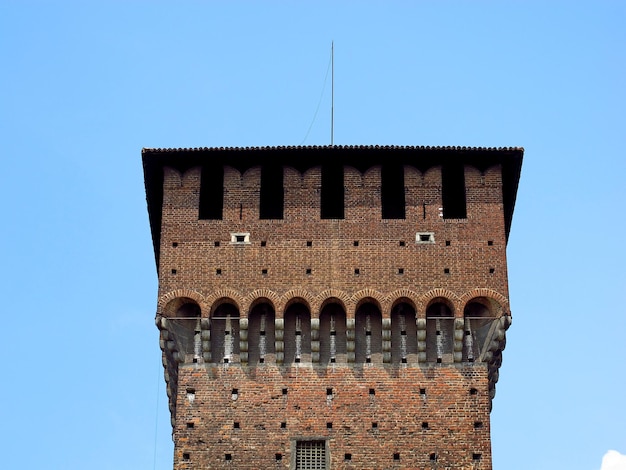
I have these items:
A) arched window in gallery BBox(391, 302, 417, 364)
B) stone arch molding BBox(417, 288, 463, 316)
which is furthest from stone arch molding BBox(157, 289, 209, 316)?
stone arch molding BBox(417, 288, 463, 316)

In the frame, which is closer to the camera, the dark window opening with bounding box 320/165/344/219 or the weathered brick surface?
the weathered brick surface

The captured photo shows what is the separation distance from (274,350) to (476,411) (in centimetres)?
436

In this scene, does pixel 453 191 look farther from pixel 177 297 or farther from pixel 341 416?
pixel 177 297

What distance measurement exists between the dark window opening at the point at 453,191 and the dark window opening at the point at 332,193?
2.27m

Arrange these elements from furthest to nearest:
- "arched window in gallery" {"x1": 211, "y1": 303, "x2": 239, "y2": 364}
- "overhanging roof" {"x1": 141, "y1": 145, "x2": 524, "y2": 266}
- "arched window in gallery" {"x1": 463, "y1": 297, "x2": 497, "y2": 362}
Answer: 1. "overhanging roof" {"x1": 141, "y1": 145, "x2": 524, "y2": 266}
2. "arched window in gallery" {"x1": 211, "y1": 303, "x2": 239, "y2": 364}
3. "arched window in gallery" {"x1": 463, "y1": 297, "x2": 497, "y2": 362}

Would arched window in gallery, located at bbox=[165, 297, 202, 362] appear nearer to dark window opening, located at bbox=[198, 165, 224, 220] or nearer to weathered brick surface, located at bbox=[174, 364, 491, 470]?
weathered brick surface, located at bbox=[174, 364, 491, 470]

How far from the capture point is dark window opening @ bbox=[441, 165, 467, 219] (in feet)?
123

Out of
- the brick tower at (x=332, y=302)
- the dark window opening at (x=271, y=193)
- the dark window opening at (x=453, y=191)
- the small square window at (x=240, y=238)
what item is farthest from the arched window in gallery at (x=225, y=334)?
the dark window opening at (x=453, y=191)

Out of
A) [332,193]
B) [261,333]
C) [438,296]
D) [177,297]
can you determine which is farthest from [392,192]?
[177,297]

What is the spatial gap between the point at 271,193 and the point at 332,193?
53.3 inches

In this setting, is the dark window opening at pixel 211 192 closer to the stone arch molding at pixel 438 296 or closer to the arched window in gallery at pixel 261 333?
the arched window in gallery at pixel 261 333

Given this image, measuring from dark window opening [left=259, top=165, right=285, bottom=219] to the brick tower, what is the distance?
0.04 metres

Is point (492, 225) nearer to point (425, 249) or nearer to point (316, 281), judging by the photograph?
point (425, 249)

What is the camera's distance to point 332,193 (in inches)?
1486
